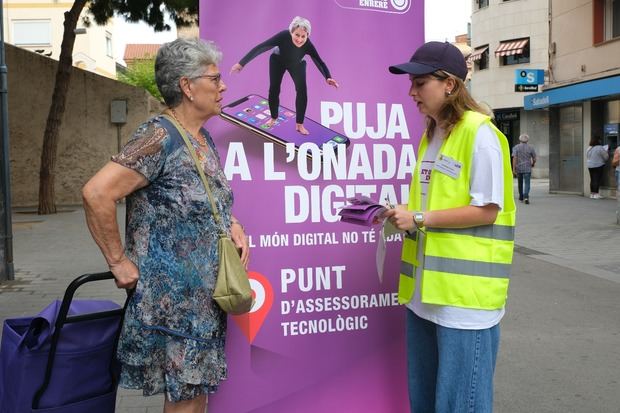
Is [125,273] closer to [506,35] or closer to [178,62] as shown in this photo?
[178,62]

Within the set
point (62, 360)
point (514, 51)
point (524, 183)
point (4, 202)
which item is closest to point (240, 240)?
point (62, 360)

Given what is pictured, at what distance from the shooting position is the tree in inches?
581

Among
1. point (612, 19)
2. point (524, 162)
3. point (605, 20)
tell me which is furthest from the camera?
point (605, 20)

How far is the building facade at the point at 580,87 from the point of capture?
17.2m

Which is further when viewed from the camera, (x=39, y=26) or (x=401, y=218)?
(x=39, y=26)

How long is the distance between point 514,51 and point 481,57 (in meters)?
2.48

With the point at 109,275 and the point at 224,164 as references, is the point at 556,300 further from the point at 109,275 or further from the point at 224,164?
the point at 109,275

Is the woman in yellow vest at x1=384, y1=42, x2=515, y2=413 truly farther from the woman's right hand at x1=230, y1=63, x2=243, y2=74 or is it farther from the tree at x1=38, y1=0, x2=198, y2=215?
the tree at x1=38, y1=0, x2=198, y2=215

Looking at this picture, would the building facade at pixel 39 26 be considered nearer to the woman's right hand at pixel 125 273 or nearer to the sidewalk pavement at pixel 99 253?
the sidewalk pavement at pixel 99 253

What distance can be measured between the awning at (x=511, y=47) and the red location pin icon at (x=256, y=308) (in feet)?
108

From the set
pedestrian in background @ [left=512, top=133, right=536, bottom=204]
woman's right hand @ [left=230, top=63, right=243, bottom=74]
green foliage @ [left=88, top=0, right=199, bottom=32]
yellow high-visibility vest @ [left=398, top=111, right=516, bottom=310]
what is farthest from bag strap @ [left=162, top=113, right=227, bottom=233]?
pedestrian in background @ [left=512, top=133, right=536, bottom=204]

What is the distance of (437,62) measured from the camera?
2.43 metres

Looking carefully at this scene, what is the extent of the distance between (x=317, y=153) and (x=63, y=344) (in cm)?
133

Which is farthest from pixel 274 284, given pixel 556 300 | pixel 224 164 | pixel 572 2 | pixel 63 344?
pixel 572 2
